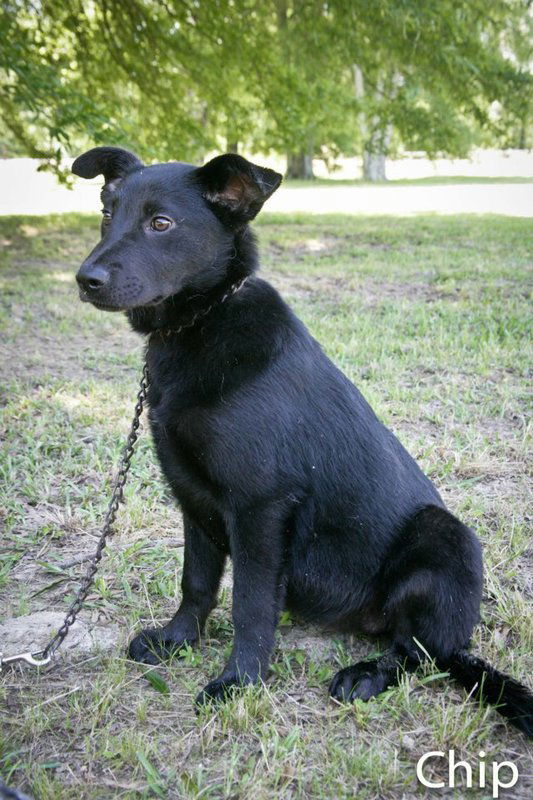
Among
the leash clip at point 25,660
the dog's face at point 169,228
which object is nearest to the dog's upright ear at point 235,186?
the dog's face at point 169,228

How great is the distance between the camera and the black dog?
2.21 metres

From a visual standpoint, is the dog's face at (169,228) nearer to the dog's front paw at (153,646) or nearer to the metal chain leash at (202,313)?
the metal chain leash at (202,313)

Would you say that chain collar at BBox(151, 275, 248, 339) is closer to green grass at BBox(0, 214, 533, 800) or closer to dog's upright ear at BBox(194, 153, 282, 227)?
dog's upright ear at BBox(194, 153, 282, 227)

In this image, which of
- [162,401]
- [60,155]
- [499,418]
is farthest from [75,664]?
[60,155]

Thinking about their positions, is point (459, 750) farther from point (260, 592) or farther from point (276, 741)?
point (260, 592)

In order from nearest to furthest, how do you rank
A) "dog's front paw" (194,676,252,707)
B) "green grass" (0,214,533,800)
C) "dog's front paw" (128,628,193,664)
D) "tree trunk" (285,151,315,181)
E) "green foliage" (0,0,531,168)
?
1. "green grass" (0,214,533,800)
2. "dog's front paw" (194,676,252,707)
3. "dog's front paw" (128,628,193,664)
4. "green foliage" (0,0,531,168)
5. "tree trunk" (285,151,315,181)

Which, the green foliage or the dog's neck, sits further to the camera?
the green foliage

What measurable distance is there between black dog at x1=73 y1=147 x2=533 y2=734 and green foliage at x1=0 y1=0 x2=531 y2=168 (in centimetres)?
610

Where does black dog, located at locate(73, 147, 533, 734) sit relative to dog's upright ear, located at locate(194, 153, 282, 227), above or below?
below

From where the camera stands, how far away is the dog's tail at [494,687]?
6.86 feet

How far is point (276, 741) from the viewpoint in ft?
6.59

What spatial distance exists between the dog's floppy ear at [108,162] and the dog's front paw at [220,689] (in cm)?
184

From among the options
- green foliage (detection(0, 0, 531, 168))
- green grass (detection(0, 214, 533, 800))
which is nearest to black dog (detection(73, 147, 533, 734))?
green grass (detection(0, 214, 533, 800))

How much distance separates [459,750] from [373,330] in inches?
178
